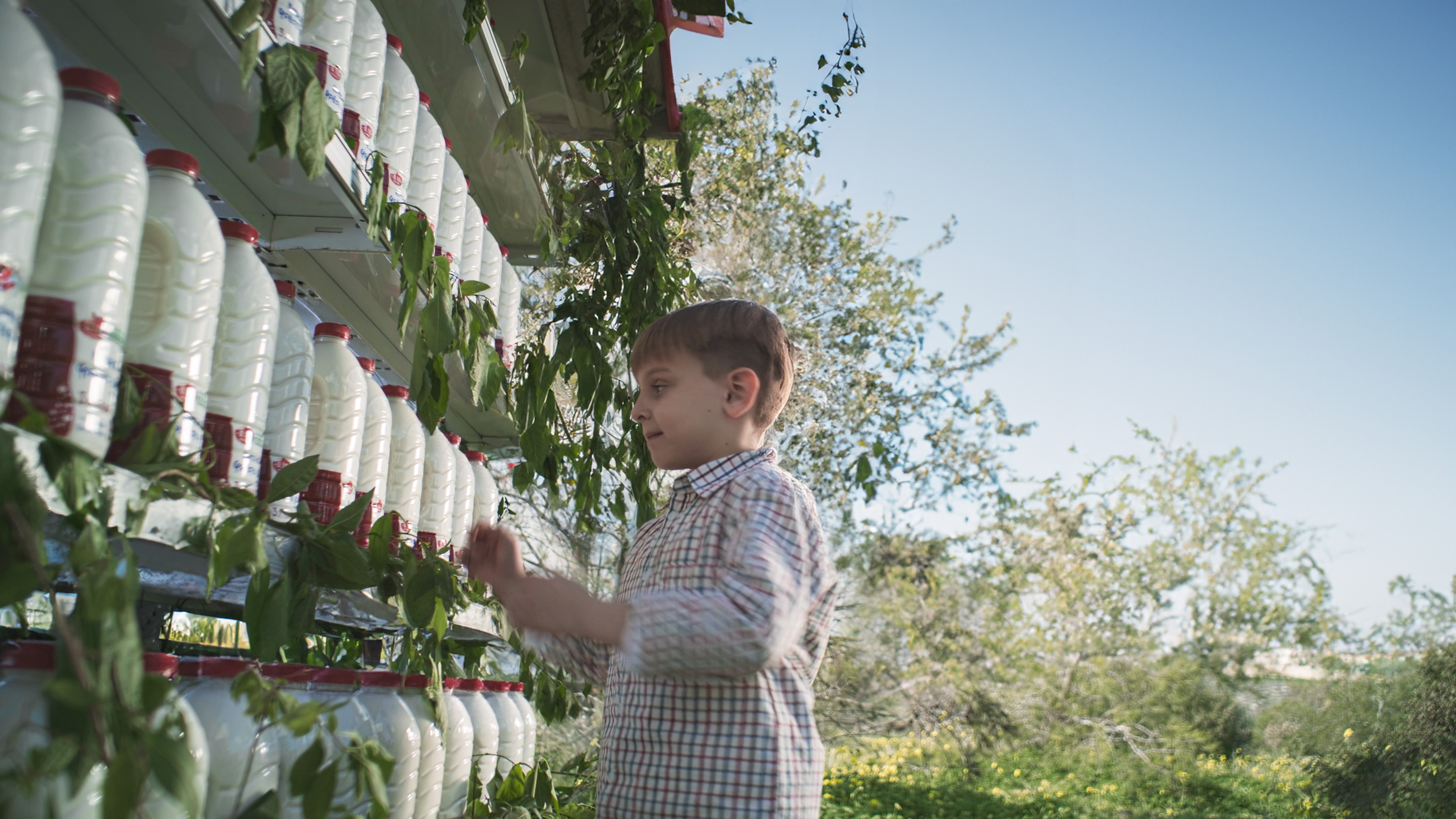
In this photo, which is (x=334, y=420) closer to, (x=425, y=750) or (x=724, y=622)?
(x=425, y=750)

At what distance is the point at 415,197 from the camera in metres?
1.18

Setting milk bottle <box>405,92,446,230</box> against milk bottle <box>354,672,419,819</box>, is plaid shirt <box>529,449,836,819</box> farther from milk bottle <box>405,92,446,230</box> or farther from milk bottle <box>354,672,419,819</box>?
milk bottle <box>405,92,446,230</box>

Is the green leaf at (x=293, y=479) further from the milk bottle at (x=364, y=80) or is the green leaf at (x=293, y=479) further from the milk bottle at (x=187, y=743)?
the milk bottle at (x=364, y=80)

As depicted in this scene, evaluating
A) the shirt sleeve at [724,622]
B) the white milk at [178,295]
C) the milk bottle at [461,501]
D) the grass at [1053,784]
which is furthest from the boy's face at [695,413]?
the grass at [1053,784]

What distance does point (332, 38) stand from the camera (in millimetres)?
904

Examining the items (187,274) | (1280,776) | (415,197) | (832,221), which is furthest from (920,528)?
(187,274)

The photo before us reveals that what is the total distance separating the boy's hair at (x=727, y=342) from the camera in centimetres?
97

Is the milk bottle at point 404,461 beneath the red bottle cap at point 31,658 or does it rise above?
above

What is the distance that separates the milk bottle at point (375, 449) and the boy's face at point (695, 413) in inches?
12.5

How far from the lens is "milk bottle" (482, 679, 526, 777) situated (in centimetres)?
137

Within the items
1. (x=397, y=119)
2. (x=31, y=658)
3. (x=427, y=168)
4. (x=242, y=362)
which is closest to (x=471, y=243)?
(x=427, y=168)

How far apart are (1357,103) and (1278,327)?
124 inches

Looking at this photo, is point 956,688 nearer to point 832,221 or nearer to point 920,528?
point 920,528

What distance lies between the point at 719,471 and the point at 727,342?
0.14 metres
